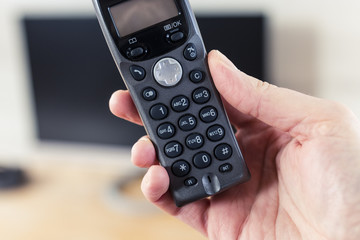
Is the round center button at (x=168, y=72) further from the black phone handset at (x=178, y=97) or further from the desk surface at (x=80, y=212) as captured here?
the desk surface at (x=80, y=212)

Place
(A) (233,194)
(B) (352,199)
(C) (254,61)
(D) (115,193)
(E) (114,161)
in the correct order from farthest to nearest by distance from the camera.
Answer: (E) (114,161), (D) (115,193), (C) (254,61), (A) (233,194), (B) (352,199)

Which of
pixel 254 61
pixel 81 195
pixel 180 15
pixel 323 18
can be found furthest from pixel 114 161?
pixel 180 15

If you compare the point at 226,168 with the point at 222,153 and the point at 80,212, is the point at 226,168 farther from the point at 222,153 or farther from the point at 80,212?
the point at 80,212

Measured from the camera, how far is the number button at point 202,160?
0.65 meters

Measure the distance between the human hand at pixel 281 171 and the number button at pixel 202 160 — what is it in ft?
0.15

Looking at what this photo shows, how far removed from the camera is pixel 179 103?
2.13 ft

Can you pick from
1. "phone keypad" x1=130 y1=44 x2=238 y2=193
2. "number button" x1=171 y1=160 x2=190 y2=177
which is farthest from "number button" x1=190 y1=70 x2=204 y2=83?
"number button" x1=171 y1=160 x2=190 y2=177

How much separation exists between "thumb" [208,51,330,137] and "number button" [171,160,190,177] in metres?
0.10

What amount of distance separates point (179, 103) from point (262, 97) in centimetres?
11

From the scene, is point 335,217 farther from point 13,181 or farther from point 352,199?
point 13,181

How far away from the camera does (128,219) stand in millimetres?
1123

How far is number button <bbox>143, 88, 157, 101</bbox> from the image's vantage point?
647 mm

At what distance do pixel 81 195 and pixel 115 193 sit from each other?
9 cm

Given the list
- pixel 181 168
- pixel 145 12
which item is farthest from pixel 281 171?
pixel 145 12
